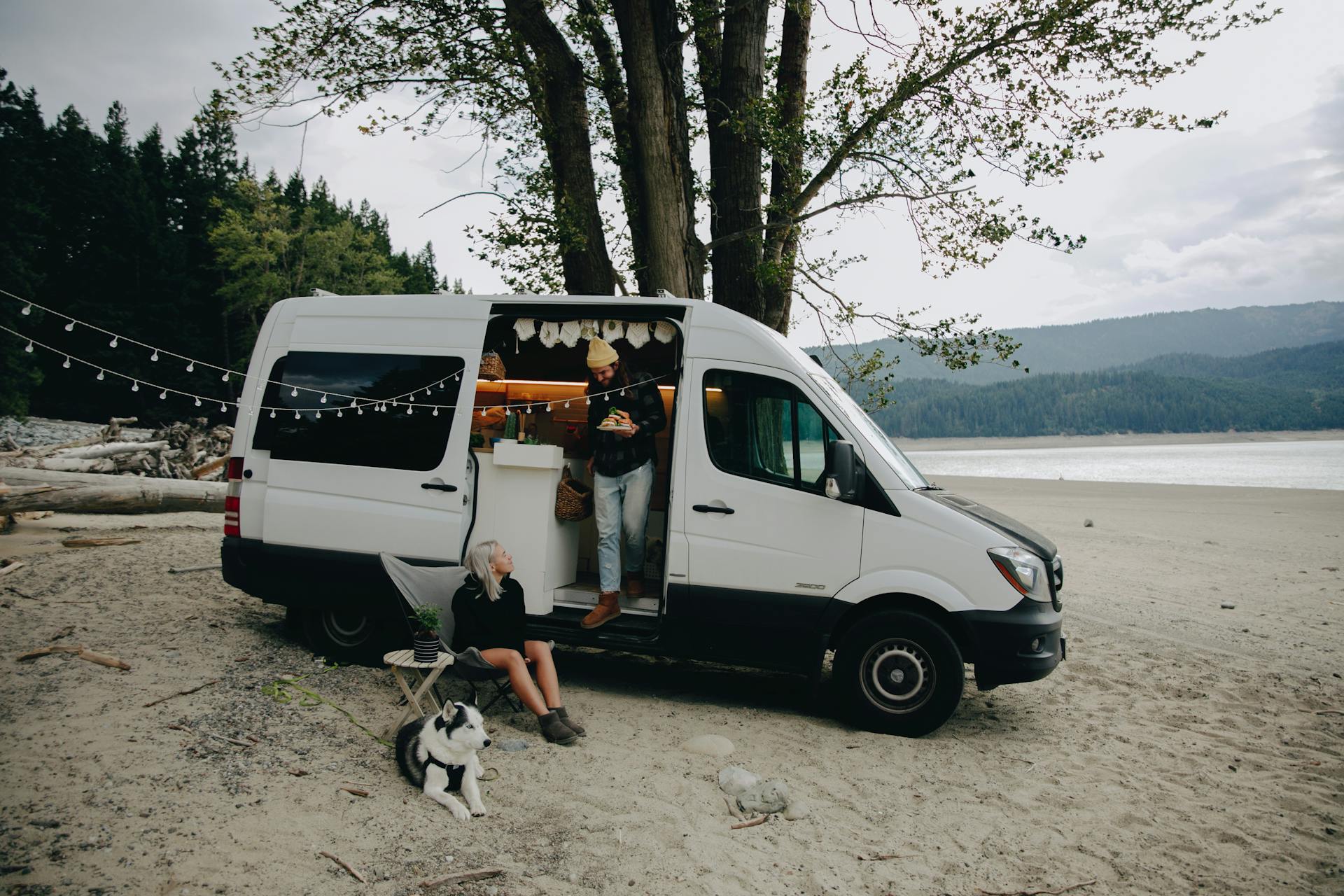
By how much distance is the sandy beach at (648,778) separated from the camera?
3.34 meters

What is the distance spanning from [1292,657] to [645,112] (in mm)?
8325

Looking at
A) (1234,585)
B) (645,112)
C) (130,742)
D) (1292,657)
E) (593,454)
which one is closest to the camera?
(130,742)

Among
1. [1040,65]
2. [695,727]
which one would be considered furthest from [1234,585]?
[695,727]

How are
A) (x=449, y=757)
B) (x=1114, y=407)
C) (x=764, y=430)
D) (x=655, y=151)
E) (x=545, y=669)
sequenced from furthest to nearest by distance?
(x=1114, y=407), (x=655, y=151), (x=764, y=430), (x=545, y=669), (x=449, y=757)

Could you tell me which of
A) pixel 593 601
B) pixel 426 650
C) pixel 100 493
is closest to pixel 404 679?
pixel 426 650

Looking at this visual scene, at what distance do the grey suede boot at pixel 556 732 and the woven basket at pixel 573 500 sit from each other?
1.56 meters

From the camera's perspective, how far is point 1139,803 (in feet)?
14.1

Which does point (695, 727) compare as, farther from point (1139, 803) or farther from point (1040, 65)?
point (1040, 65)

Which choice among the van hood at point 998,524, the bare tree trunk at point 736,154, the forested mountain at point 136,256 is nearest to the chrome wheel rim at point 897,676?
the van hood at point 998,524

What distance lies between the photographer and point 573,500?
19.3 ft

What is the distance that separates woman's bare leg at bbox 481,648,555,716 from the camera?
4.77m

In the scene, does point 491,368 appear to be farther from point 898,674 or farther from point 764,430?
point 898,674

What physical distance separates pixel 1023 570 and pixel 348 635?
15.3 ft

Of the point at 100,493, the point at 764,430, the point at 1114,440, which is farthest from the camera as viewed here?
the point at 1114,440
